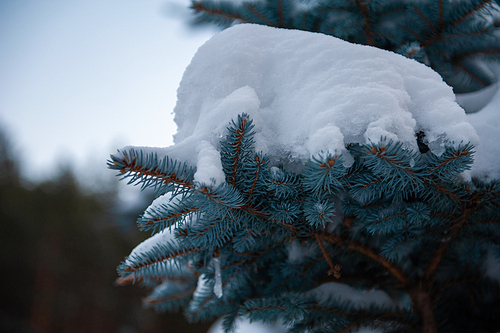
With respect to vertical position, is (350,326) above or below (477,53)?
below

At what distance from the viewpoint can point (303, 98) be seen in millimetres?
600

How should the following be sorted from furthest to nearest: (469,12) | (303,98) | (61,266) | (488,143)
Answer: (61,266)
(469,12)
(488,143)
(303,98)

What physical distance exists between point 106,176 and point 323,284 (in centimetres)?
878

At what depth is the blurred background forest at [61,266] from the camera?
6871 millimetres

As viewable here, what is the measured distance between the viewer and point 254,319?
2.54ft

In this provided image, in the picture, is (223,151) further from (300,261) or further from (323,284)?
(323,284)

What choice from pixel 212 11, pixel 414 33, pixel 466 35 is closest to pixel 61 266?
pixel 212 11

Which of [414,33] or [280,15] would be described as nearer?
[414,33]

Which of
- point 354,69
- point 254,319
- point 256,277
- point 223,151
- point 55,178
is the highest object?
point 55,178

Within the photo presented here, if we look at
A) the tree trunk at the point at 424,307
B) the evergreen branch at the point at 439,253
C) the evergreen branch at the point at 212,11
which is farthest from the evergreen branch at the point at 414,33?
the tree trunk at the point at 424,307

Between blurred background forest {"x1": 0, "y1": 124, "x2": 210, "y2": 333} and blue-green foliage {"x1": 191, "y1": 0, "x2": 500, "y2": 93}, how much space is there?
6915mm

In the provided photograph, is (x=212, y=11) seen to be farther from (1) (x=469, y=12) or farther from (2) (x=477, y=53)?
(2) (x=477, y=53)

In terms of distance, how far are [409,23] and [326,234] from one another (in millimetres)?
902

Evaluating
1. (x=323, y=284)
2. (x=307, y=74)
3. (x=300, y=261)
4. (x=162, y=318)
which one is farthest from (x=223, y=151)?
(x=162, y=318)
